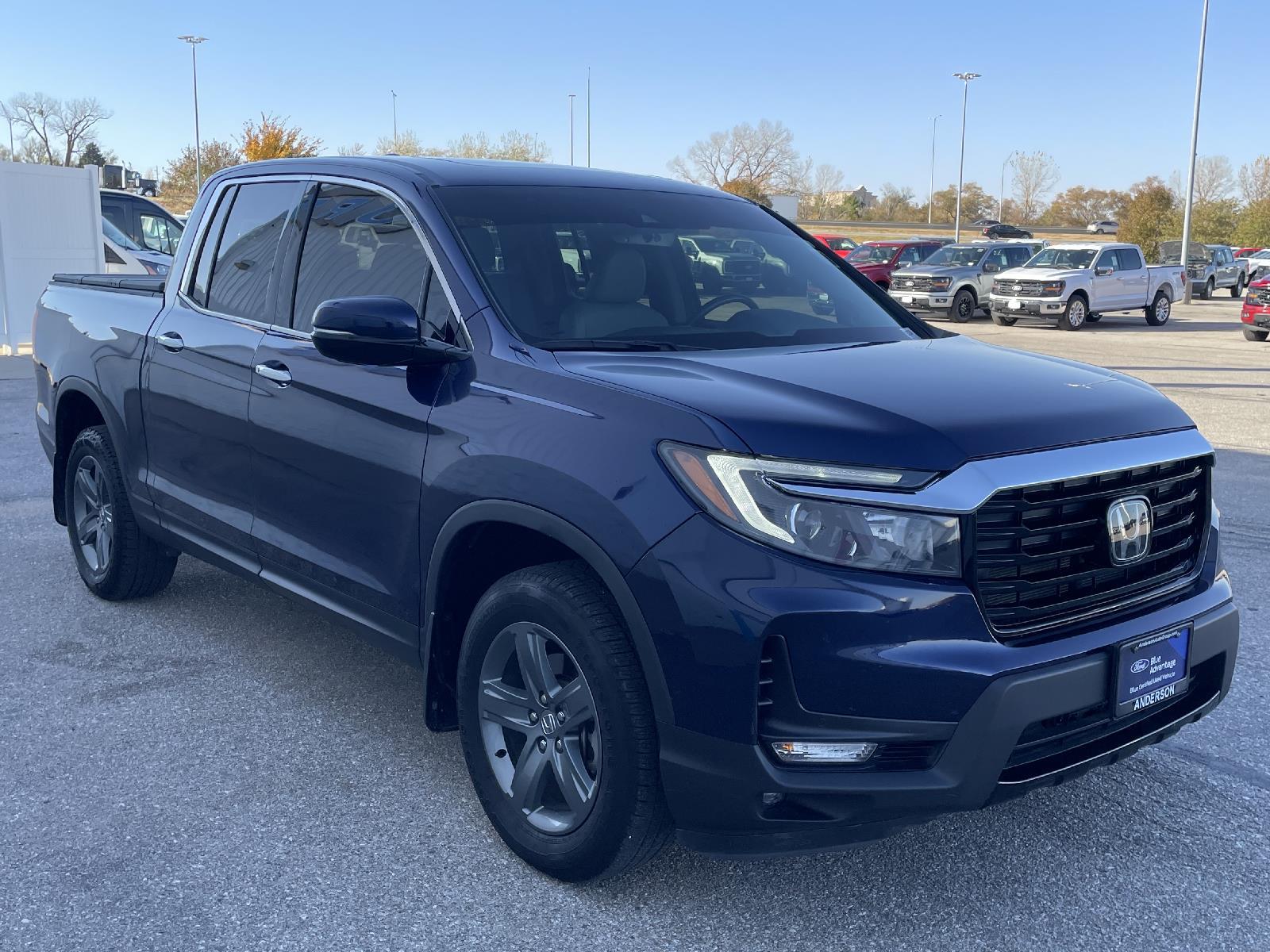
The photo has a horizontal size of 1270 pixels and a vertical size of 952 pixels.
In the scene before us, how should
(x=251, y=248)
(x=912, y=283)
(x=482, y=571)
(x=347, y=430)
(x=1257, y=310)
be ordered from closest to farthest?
(x=482, y=571) < (x=347, y=430) < (x=251, y=248) < (x=1257, y=310) < (x=912, y=283)

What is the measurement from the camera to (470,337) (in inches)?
134

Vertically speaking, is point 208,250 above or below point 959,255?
above

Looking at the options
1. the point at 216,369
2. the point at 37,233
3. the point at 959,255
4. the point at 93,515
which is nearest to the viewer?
the point at 216,369

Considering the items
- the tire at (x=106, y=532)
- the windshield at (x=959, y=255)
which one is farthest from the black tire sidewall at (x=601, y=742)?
the windshield at (x=959, y=255)

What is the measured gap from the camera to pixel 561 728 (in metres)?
3.08

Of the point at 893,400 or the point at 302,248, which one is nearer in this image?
the point at 893,400

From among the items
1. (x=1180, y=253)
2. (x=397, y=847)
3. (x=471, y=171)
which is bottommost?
(x=397, y=847)

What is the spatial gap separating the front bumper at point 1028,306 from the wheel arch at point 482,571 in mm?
23371

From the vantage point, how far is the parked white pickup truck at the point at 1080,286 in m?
25.0

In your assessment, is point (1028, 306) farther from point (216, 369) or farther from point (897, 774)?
point (897, 774)

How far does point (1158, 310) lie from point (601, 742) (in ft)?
90.0

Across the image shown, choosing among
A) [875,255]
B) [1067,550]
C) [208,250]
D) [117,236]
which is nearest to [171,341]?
[208,250]

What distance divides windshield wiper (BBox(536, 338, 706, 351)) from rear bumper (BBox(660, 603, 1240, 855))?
Answer: 3.63 feet

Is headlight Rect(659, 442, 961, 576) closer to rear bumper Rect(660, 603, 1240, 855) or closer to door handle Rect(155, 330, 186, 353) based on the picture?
rear bumper Rect(660, 603, 1240, 855)
